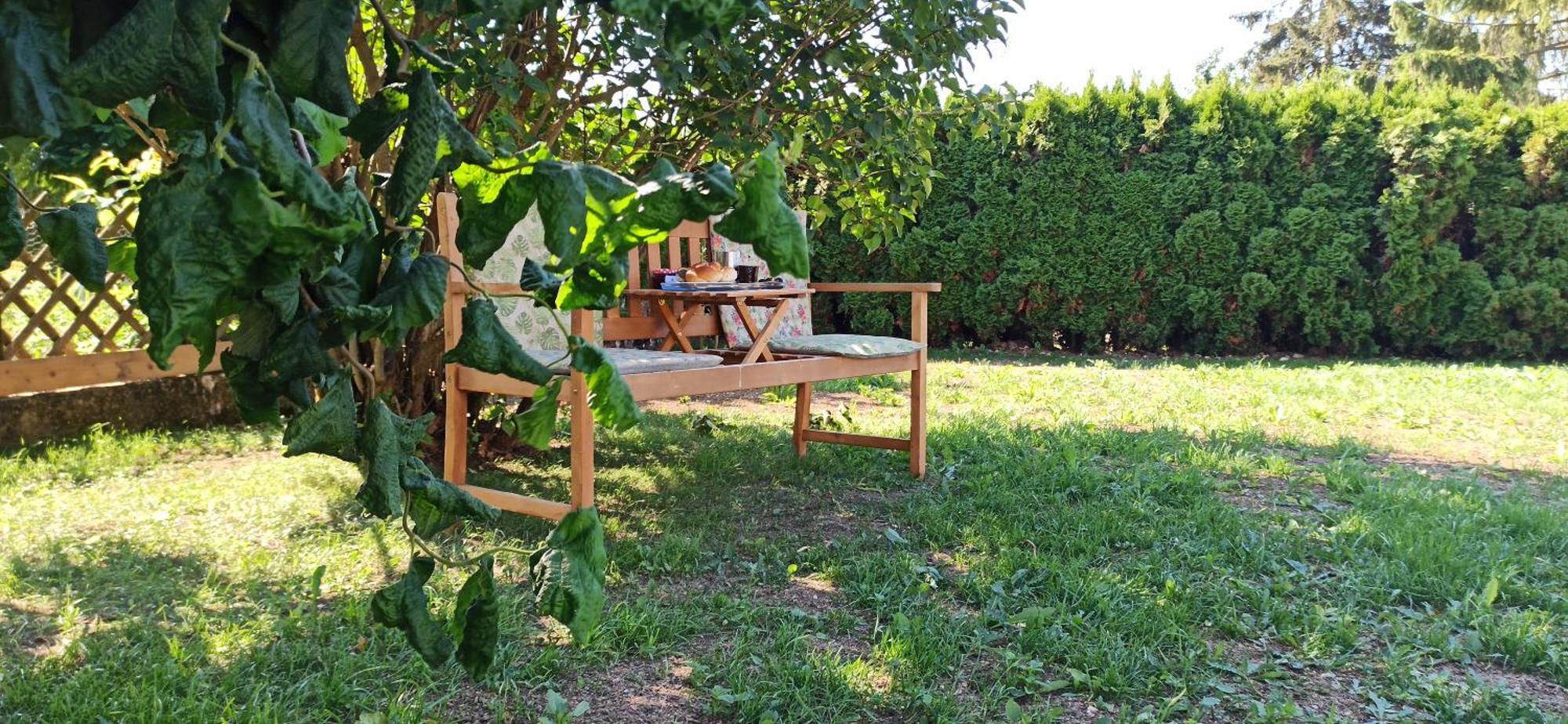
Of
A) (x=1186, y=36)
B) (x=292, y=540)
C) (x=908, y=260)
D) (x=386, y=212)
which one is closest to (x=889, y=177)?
(x=292, y=540)

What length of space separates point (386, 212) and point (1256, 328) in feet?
27.5

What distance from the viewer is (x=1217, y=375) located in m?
6.41

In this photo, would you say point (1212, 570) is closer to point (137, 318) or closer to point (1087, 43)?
point (137, 318)

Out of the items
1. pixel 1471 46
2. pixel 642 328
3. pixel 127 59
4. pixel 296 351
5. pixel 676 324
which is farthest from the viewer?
pixel 1471 46

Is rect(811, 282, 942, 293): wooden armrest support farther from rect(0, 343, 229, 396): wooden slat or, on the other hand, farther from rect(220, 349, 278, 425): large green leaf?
rect(220, 349, 278, 425): large green leaf

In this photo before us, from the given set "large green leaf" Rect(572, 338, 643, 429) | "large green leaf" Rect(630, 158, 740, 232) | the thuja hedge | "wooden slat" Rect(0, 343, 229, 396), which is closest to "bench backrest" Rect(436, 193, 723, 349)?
"wooden slat" Rect(0, 343, 229, 396)

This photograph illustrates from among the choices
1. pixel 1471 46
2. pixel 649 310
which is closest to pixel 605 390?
pixel 649 310

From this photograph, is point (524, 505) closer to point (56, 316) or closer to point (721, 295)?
point (721, 295)

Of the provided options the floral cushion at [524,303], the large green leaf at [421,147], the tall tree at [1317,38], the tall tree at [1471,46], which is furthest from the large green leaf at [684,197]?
the tall tree at [1317,38]

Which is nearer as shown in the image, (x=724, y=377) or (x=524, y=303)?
(x=724, y=377)

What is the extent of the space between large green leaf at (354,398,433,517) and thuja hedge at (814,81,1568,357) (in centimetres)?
695

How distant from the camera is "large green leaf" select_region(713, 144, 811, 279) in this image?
1.28 ft

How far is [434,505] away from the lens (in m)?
0.58

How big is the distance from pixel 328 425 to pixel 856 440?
3270 millimetres
